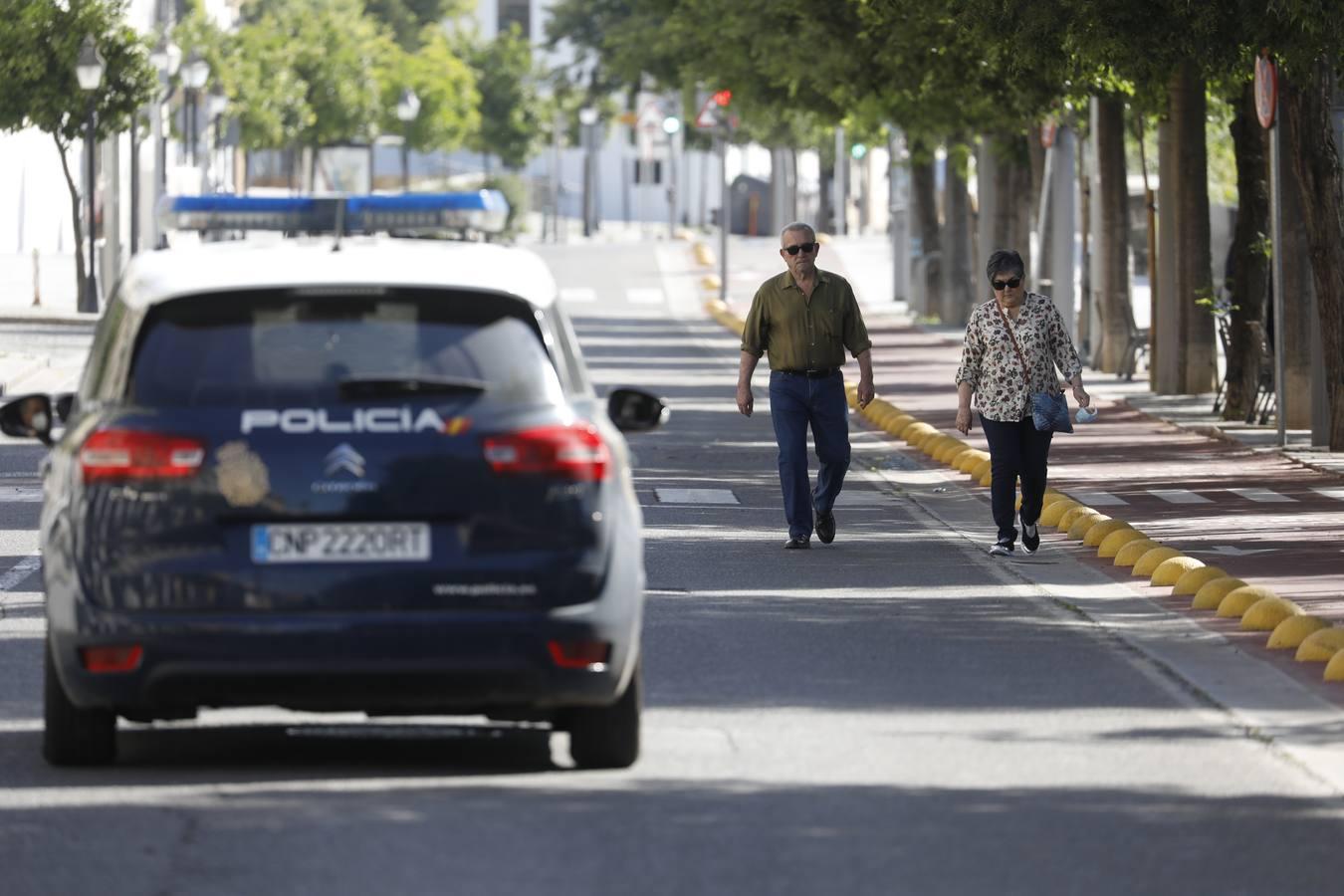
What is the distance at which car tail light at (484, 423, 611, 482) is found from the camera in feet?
27.7

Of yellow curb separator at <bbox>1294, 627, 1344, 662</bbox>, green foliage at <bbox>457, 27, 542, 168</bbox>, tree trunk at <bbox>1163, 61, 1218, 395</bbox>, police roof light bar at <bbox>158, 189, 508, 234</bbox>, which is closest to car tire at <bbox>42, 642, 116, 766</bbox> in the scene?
police roof light bar at <bbox>158, 189, 508, 234</bbox>

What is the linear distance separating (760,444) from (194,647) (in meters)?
16.3

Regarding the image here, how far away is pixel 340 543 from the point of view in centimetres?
841

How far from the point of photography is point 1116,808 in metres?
8.42

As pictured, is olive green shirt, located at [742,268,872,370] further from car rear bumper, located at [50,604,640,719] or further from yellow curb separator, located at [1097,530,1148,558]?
car rear bumper, located at [50,604,640,719]

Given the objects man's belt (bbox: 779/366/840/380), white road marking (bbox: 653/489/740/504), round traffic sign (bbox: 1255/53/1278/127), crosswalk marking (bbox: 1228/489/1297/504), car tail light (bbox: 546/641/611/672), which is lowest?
white road marking (bbox: 653/489/740/504)

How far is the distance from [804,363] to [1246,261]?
37.4ft

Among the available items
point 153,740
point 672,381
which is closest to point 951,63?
point 672,381

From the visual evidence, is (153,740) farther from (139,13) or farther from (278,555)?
(139,13)

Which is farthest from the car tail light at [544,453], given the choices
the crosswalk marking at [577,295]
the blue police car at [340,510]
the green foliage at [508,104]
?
the green foliage at [508,104]

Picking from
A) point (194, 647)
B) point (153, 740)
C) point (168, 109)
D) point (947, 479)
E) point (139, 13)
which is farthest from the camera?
point (139, 13)

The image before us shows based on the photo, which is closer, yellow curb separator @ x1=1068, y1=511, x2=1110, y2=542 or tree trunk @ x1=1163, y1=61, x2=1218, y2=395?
yellow curb separator @ x1=1068, y1=511, x2=1110, y2=542

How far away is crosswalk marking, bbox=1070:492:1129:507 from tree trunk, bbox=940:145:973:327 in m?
27.2

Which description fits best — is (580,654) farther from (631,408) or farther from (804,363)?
(804,363)
